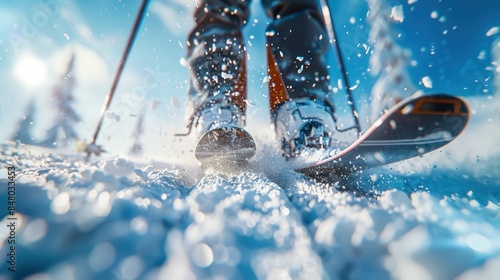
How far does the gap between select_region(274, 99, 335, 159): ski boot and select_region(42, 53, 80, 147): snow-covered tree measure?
46.2ft

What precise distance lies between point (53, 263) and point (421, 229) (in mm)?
815

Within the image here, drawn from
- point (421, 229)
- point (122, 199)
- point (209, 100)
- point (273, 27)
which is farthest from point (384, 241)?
point (273, 27)

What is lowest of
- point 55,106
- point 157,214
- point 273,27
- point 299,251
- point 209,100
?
point 299,251

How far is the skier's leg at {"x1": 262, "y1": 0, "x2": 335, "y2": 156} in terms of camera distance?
2.45 meters

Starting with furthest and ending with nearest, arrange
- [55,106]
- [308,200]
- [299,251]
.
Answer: [55,106] → [308,200] → [299,251]

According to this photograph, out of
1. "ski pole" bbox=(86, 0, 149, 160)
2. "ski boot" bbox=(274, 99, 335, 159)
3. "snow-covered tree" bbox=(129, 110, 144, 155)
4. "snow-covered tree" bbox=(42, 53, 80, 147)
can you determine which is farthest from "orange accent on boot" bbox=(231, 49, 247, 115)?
"snow-covered tree" bbox=(129, 110, 144, 155)

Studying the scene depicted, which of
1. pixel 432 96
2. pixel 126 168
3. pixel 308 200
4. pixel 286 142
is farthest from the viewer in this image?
pixel 286 142

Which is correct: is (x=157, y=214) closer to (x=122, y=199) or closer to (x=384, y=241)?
(x=122, y=199)

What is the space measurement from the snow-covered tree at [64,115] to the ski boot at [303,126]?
46.2 feet

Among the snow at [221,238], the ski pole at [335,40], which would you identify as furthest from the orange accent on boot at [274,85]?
the snow at [221,238]

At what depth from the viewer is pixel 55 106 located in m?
12.4

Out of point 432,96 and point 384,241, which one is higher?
point 432,96

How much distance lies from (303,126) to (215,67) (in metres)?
1.43

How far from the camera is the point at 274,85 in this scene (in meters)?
3.26
